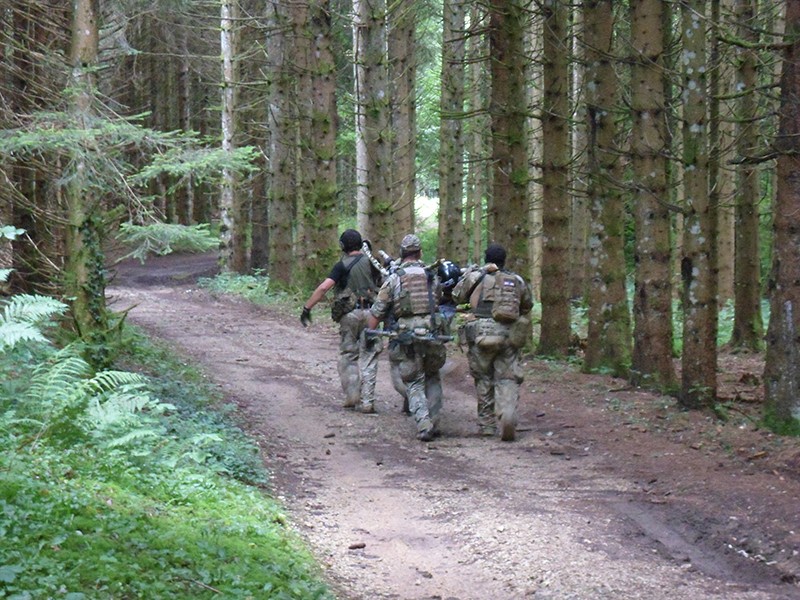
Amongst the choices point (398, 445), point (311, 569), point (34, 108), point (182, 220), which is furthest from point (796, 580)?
point (182, 220)

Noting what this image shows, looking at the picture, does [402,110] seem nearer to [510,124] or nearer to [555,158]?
[510,124]

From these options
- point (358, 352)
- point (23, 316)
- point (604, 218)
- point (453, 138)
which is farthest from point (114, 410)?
point (453, 138)

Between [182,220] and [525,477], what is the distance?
42.5m

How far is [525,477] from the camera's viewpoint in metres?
9.42

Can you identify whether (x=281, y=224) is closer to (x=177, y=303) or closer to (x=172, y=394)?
(x=177, y=303)

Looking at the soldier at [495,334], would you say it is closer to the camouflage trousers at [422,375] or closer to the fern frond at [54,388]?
the camouflage trousers at [422,375]

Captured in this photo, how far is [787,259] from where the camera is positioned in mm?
10008

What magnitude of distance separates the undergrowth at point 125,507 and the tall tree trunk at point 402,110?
15.1m

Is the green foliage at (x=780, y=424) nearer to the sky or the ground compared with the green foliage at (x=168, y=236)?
nearer to the ground

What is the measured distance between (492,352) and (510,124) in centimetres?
592

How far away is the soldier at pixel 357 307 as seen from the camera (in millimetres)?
12578

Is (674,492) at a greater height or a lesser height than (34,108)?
lesser

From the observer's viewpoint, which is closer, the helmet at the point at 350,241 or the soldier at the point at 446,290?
the soldier at the point at 446,290

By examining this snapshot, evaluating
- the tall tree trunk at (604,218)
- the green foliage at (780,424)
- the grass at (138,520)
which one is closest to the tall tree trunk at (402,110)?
the tall tree trunk at (604,218)
